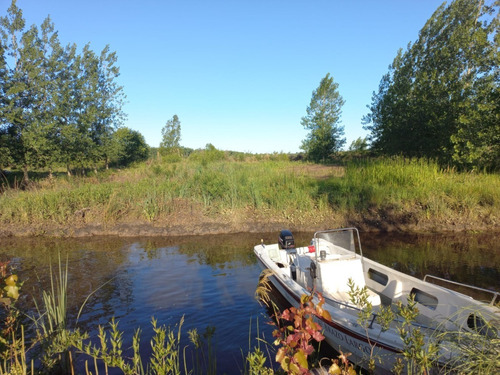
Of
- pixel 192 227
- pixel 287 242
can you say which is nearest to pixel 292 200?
pixel 192 227

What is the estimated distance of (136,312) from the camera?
6133 mm

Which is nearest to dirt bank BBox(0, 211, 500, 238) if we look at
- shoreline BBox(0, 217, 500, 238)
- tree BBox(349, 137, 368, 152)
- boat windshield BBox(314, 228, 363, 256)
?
shoreline BBox(0, 217, 500, 238)

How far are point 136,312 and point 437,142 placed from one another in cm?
1772

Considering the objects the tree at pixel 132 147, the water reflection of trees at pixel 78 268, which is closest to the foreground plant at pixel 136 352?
the water reflection of trees at pixel 78 268

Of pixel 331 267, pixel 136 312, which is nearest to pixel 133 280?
pixel 136 312

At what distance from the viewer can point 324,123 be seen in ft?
111

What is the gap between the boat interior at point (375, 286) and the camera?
4168 millimetres

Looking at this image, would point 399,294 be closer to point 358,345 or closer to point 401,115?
point 358,345

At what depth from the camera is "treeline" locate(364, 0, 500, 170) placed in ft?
45.6

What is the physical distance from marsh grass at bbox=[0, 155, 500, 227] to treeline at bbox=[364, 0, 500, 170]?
166 centimetres

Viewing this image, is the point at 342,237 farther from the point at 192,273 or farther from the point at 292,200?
the point at 292,200

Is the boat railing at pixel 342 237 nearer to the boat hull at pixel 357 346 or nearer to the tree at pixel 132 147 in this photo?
the boat hull at pixel 357 346

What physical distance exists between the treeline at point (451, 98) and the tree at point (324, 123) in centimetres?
963

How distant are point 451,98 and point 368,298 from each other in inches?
626
